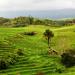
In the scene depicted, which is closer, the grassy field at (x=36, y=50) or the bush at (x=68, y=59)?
the grassy field at (x=36, y=50)

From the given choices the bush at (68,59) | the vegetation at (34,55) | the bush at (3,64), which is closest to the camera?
the vegetation at (34,55)

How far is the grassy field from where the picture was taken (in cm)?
4684

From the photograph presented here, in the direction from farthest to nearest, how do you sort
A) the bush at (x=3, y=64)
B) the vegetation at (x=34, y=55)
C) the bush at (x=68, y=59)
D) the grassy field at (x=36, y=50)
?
the bush at (x=68, y=59) < the bush at (x=3, y=64) < the vegetation at (x=34, y=55) < the grassy field at (x=36, y=50)

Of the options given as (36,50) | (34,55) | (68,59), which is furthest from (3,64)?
(36,50)

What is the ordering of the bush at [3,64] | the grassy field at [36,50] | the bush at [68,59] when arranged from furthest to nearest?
the bush at [68,59] → the bush at [3,64] → the grassy field at [36,50]

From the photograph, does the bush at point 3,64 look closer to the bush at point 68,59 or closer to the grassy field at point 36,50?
the grassy field at point 36,50

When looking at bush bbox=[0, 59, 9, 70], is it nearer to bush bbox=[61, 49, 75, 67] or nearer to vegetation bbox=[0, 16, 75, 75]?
vegetation bbox=[0, 16, 75, 75]

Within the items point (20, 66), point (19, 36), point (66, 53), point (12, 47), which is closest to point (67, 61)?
point (66, 53)

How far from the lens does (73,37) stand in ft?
227

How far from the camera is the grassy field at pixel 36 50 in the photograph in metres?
46.8

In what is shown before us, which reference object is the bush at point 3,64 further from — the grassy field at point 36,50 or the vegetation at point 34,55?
the grassy field at point 36,50

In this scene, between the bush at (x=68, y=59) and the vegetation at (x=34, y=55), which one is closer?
the vegetation at (x=34, y=55)

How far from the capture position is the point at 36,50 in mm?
57531

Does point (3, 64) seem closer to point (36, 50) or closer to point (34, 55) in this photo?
point (34, 55)
